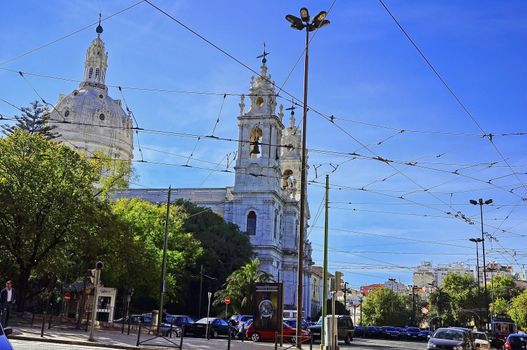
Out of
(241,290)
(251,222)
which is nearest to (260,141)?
(251,222)

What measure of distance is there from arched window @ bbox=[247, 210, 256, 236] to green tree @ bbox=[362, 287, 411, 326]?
2101cm

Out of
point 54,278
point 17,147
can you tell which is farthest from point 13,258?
point 17,147

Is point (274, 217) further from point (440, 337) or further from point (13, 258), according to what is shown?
point (440, 337)

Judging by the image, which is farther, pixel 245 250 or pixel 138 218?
pixel 245 250

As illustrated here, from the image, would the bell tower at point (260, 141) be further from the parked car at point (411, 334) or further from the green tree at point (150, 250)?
the parked car at point (411, 334)

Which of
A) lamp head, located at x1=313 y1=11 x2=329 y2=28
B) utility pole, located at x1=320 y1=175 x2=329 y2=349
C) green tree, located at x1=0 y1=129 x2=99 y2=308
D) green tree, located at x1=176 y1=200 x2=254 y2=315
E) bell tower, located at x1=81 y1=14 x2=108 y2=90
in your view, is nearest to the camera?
lamp head, located at x1=313 y1=11 x2=329 y2=28

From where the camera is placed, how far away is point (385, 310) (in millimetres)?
84188

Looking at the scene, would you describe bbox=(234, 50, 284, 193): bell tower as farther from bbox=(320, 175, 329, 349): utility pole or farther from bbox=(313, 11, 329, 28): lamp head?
bbox=(313, 11, 329, 28): lamp head

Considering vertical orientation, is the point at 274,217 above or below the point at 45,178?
above

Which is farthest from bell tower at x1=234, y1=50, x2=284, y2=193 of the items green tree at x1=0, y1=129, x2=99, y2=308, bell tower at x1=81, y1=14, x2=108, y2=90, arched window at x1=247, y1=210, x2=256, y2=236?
green tree at x1=0, y1=129, x2=99, y2=308

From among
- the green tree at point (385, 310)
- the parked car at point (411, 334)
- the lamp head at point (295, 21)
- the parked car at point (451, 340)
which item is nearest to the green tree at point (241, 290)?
the parked car at point (411, 334)

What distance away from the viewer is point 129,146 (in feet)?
313

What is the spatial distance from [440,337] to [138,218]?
91.3ft

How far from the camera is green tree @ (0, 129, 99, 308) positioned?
93.4 feet
